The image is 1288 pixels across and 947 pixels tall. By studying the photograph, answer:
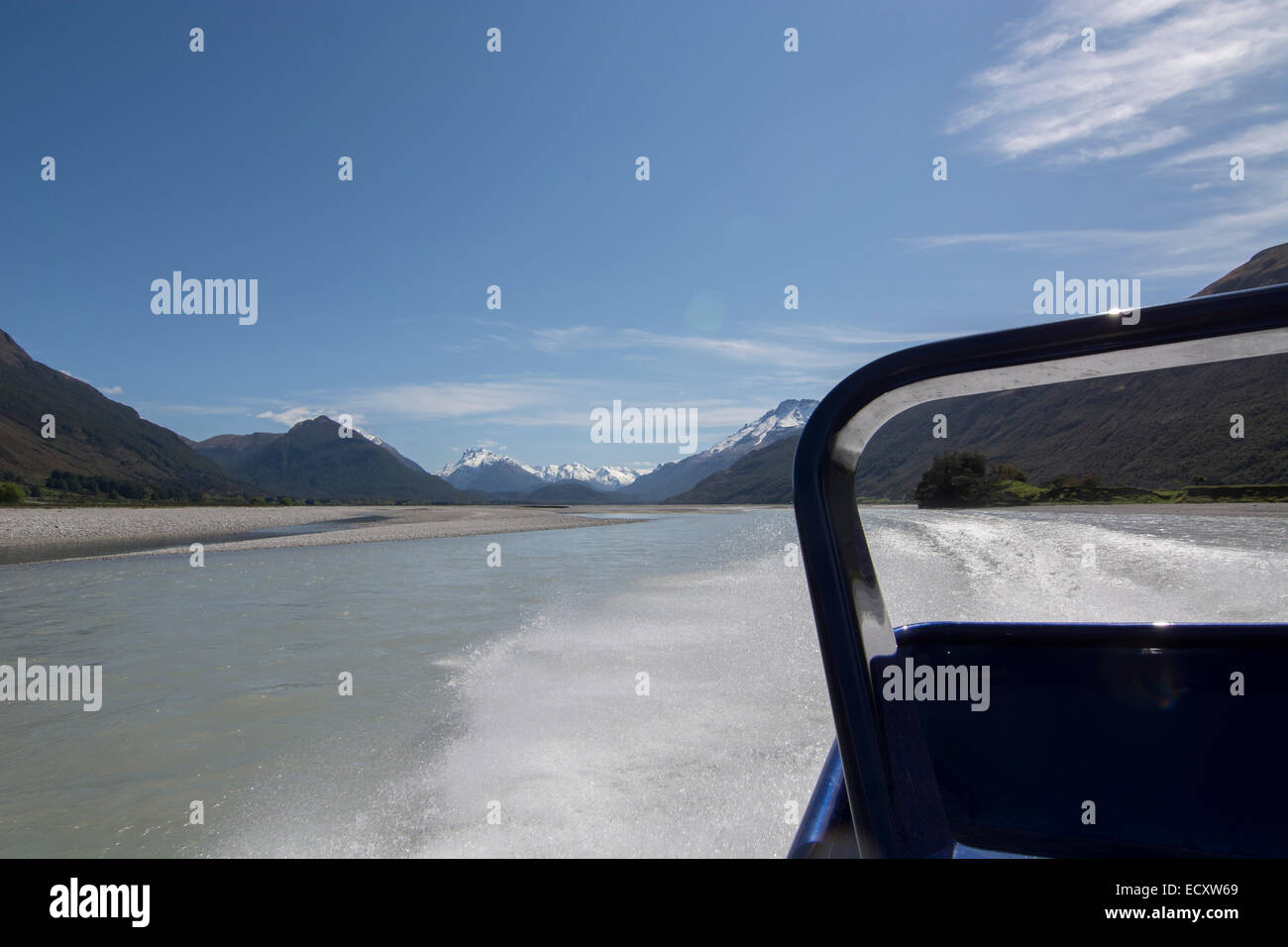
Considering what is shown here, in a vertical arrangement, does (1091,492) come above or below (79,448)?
below

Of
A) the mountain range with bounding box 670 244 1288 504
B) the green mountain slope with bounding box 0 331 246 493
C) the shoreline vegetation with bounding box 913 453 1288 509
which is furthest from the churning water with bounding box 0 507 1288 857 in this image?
the green mountain slope with bounding box 0 331 246 493

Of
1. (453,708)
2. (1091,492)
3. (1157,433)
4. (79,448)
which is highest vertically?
(79,448)

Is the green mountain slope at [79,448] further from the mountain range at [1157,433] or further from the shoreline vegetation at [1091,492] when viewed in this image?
the mountain range at [1157,433]

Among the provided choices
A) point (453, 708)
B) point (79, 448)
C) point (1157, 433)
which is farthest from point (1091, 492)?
point (79, 448)

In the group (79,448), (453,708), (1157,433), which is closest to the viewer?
(453,708)

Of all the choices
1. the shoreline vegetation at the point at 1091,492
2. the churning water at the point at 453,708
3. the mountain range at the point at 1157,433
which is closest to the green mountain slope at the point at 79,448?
the churning water at the point at 453,708

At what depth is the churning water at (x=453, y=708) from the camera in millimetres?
3551

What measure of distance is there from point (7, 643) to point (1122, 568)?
59.3ft

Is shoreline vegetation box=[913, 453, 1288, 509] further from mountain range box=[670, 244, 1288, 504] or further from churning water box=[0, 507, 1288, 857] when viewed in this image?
churning water box=[0, 507, 1288, 857]

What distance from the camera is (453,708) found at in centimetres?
546

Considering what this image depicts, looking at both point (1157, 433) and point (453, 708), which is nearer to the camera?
point (453, 708)

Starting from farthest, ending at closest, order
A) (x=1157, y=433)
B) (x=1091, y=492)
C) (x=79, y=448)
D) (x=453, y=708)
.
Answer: (x=79, y=448) → (x=1157, y=433) → (x=1091, y=492) → (x=453, y=708)

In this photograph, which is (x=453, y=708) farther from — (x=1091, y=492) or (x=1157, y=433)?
(x=1157, y=433)
